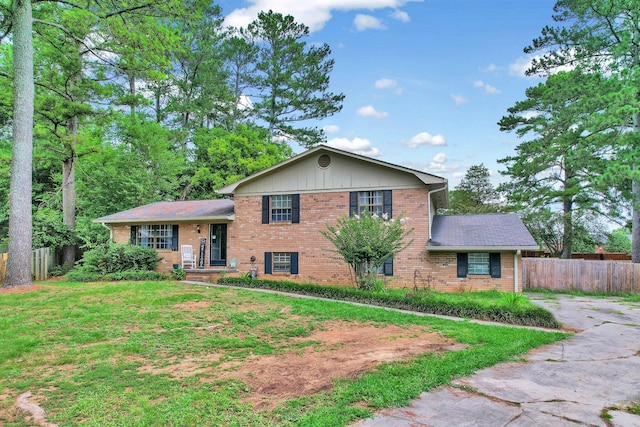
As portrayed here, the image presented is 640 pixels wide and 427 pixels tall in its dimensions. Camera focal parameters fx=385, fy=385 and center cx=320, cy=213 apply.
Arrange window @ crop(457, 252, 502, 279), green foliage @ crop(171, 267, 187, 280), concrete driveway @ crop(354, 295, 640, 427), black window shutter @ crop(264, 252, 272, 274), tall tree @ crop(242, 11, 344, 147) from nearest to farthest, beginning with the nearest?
concrete driveway @ crop(354, 295, 640, 427) → window @ crop(457, 252, 502, 279) → green foliage @ crop(171, 267, 187, 280) → black window shutter @ crop(264, 252, 272, 274) → tall tree @ crop(242, 11, 344, 147)

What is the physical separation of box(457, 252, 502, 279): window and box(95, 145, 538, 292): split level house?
0.11 feet

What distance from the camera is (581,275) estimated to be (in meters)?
15.3

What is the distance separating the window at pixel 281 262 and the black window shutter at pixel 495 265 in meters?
7.51

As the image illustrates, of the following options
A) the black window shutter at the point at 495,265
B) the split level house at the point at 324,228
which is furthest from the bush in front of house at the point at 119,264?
the black window shutter at the point at 495,265

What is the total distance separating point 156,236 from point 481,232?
538 inches

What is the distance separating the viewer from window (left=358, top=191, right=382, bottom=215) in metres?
14.6

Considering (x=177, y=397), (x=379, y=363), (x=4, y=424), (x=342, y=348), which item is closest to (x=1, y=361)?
(x=4, y=424)

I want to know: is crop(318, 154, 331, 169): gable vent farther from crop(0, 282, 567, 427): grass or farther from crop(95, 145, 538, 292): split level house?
crop(0, 282, 567, 427): grass

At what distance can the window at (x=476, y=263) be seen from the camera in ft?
44.4

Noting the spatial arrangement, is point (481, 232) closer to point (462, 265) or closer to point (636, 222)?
point (462, 265)

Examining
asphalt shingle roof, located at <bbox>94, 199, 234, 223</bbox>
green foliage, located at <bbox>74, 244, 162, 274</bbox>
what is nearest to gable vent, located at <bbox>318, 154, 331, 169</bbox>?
asphalt shingle roof, located at <bbox>94, 199, 234, 223</bbox>

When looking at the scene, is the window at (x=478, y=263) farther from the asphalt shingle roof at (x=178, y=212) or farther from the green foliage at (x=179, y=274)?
the green foliage at (x=179, y=274)

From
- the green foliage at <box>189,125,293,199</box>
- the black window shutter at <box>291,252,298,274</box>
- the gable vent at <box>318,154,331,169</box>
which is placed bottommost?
the black window shutter at <box>291,252,298,274</box>

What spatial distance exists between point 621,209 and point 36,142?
97.4 ft
